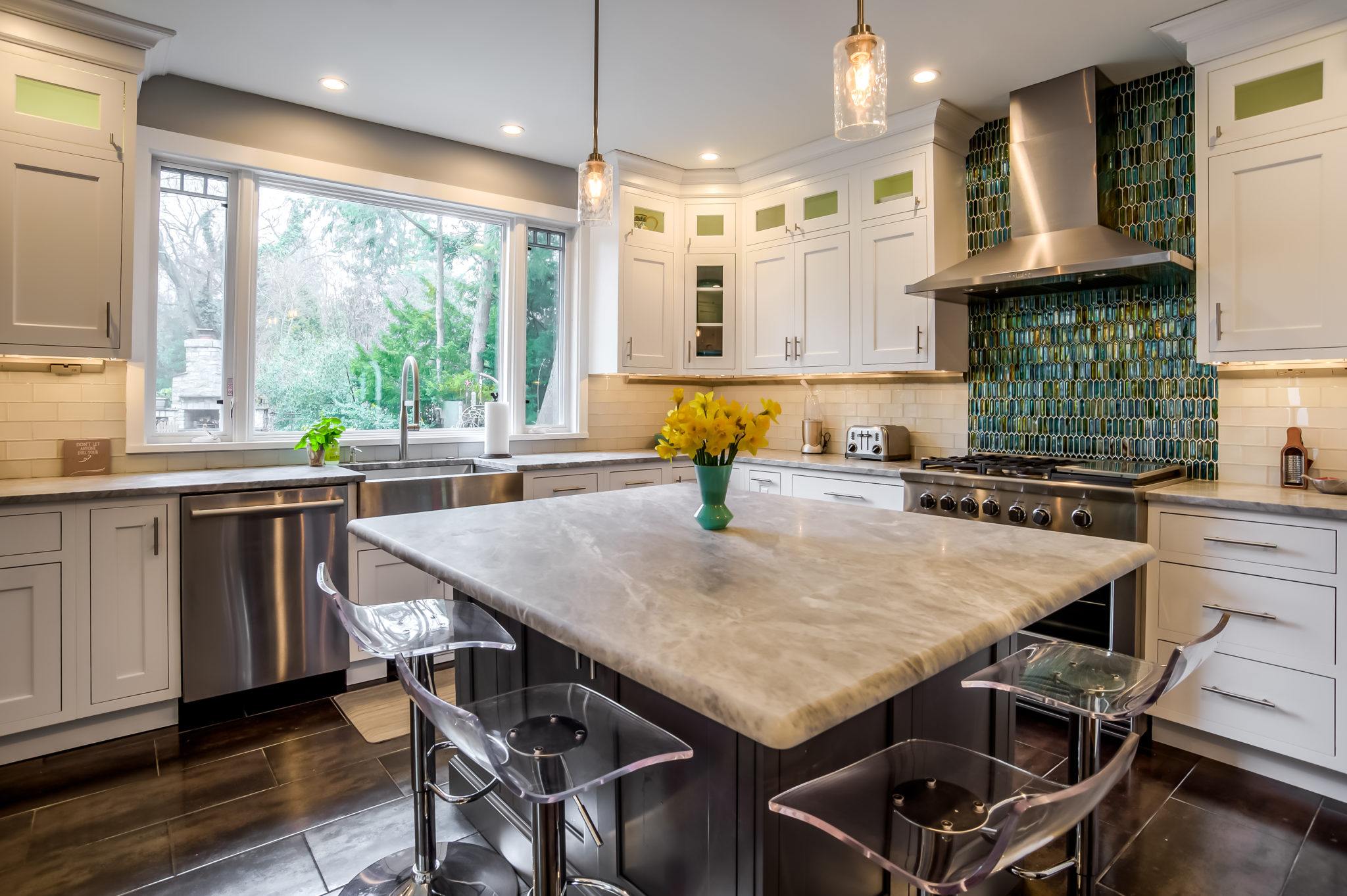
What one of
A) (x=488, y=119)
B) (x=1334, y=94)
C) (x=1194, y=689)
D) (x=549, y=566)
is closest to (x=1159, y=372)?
(x=1334, y=94)

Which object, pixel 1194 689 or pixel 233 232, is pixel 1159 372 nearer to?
pixel 1194 689

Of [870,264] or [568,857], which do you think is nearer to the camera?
[568,857]

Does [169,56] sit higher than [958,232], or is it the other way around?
[169,56]

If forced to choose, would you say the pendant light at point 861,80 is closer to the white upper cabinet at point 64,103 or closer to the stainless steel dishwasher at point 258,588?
the stainless steel dishwasher at point 258,588

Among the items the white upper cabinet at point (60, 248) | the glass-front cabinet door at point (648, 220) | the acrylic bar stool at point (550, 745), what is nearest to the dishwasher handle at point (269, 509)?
the white upper cabinet at point (60, 248)

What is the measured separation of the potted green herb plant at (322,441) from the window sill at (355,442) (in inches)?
5.7

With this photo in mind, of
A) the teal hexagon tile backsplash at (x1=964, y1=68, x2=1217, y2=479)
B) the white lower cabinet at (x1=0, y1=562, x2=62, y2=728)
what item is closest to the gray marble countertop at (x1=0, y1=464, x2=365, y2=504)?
the white lower cabinet at (x1=0, y1=562, x2=62, y2=728)

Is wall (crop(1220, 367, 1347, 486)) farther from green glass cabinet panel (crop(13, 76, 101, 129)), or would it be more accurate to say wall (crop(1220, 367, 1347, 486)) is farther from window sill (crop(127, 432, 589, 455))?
green glass cabinet panel (crop(13, 76, 101, 129))

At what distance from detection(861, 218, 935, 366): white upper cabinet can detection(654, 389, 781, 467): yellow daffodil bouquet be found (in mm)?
2031

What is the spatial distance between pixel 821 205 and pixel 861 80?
2698 mm

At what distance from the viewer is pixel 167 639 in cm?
273

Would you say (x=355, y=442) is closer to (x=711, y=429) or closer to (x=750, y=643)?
(x=711, y=429)

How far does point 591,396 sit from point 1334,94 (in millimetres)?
3640

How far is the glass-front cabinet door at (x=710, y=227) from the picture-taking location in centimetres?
452
